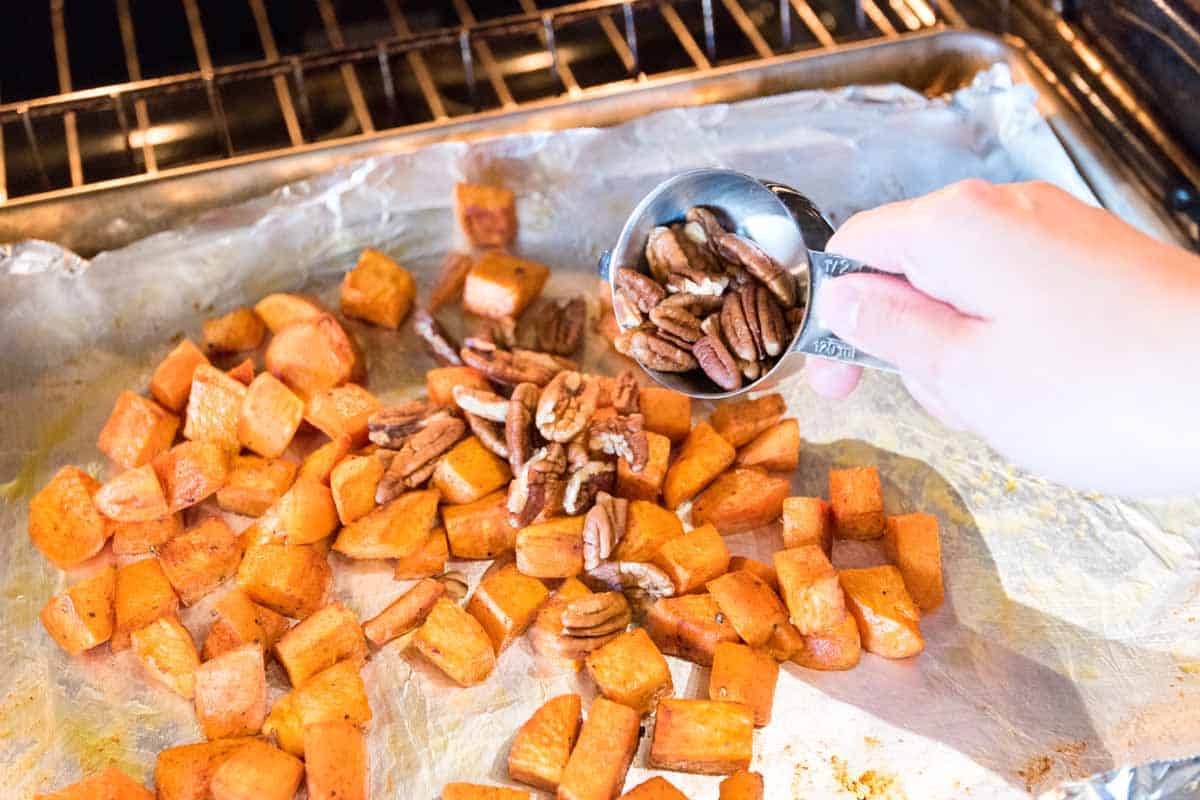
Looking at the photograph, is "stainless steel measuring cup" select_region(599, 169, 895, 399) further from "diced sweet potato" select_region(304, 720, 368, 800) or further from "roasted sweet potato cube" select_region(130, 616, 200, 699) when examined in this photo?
"roasted sweet potato cube" select_region(130, 616, 200, 699)

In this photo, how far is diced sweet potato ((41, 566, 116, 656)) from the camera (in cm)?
176

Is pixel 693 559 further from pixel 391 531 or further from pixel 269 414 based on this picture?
pixel 269 414

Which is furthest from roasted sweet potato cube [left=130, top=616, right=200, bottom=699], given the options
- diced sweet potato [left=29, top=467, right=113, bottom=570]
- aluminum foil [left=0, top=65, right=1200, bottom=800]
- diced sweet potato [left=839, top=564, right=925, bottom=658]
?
diced sweet potato [left=839, top=564, right=925, bottom=658]

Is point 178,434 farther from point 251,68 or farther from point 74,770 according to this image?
point 251,68

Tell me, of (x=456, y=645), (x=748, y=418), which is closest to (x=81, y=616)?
(x=456, y=645)

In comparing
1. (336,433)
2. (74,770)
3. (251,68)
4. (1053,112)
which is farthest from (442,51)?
(74,770)

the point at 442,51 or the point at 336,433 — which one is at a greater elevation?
the point at 442,51

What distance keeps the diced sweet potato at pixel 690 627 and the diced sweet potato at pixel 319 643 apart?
0.50 metres

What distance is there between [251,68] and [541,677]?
5.03 ft

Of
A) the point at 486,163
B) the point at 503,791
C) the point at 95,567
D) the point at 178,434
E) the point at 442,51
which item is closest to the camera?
the point at 503,791

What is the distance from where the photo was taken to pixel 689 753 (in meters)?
1.62

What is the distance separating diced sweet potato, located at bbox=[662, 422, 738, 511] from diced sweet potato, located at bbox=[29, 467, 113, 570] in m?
1.02

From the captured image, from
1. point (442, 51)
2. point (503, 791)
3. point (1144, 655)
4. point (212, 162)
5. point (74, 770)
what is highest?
point (442, 51)

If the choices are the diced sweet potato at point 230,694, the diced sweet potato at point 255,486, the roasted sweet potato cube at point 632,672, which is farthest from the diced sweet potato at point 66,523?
the roasted sweet potato cube at point 632,672
